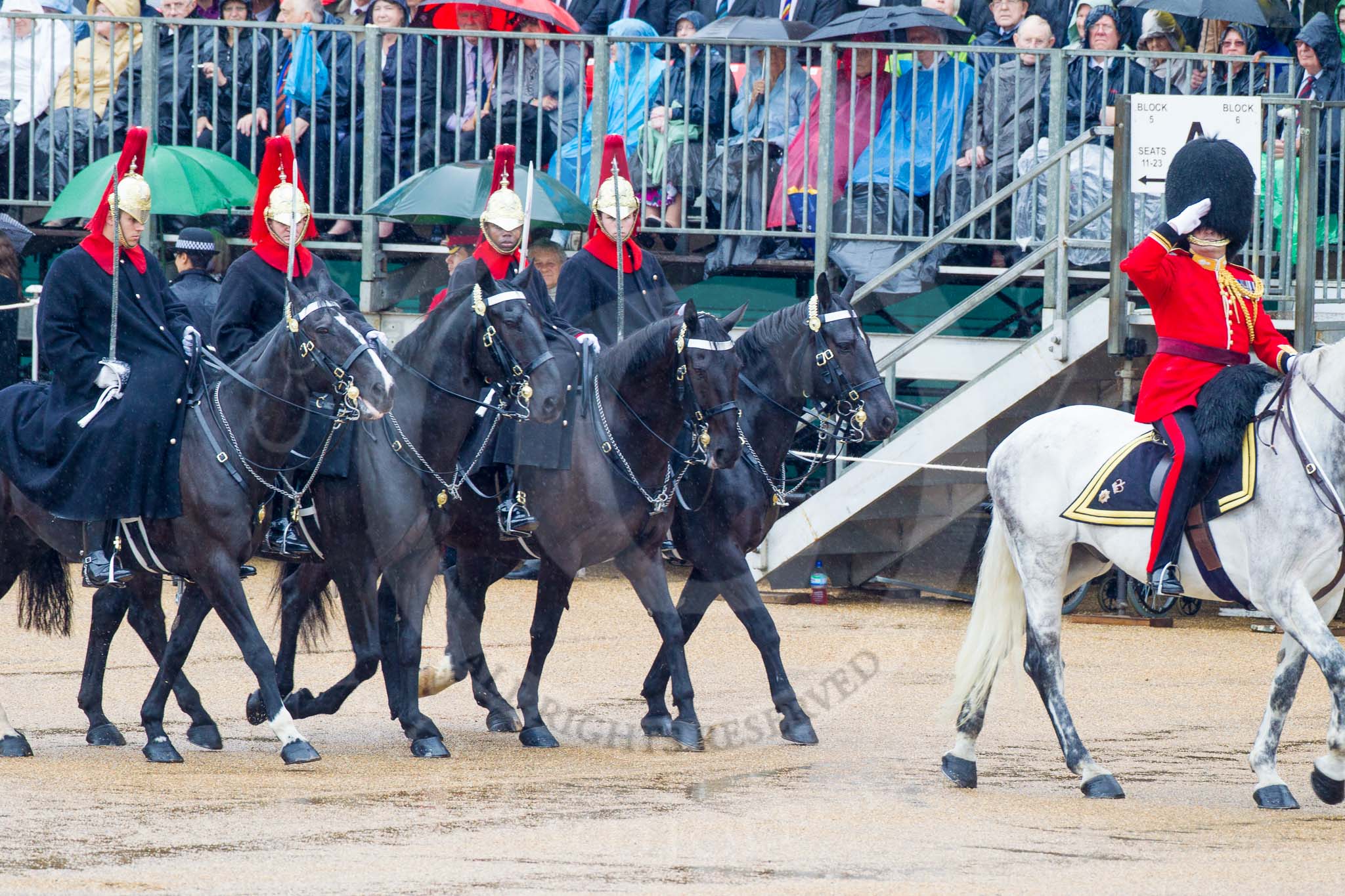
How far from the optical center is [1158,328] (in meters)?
7.80

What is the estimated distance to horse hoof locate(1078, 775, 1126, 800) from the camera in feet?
24.5

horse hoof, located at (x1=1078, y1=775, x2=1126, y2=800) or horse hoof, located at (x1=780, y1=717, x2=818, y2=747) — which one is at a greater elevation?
horse hoof, located at (x1=1078, y1=775, x2=1126, y2=800)

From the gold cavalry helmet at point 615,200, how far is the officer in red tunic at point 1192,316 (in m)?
2.89

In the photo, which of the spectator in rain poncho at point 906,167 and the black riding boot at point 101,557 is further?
the spectator in rain poncho at point 906,167

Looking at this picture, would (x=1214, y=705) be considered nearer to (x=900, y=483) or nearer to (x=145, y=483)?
(x=900, y=483)

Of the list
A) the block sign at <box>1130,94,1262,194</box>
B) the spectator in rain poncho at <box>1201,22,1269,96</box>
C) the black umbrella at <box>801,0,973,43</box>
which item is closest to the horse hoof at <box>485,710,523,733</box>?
the block sign at <box>1130,94,1262,194</box>

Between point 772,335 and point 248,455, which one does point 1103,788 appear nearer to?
point 772,335

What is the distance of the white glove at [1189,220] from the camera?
7543mm

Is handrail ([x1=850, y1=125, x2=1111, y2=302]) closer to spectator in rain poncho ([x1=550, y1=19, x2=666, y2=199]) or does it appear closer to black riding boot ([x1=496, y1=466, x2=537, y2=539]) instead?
spectator in rain poncho ([x1=550, y1=19, x2=666, y2=199])

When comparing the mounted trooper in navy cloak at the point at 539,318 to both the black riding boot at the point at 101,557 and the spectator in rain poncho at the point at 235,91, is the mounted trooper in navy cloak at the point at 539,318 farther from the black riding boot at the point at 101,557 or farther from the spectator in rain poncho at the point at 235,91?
the spectator in rain poncho at the point at 235,91

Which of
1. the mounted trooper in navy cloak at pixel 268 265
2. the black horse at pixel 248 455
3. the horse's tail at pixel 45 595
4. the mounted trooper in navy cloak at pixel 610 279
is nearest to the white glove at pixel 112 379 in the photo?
the black horse at pixel 248 455

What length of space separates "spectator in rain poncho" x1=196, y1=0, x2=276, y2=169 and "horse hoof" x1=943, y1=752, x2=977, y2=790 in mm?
7507

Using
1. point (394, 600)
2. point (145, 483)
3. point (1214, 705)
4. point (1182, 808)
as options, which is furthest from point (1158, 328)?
point (145, 483)

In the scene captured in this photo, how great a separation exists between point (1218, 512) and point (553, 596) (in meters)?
2.84
